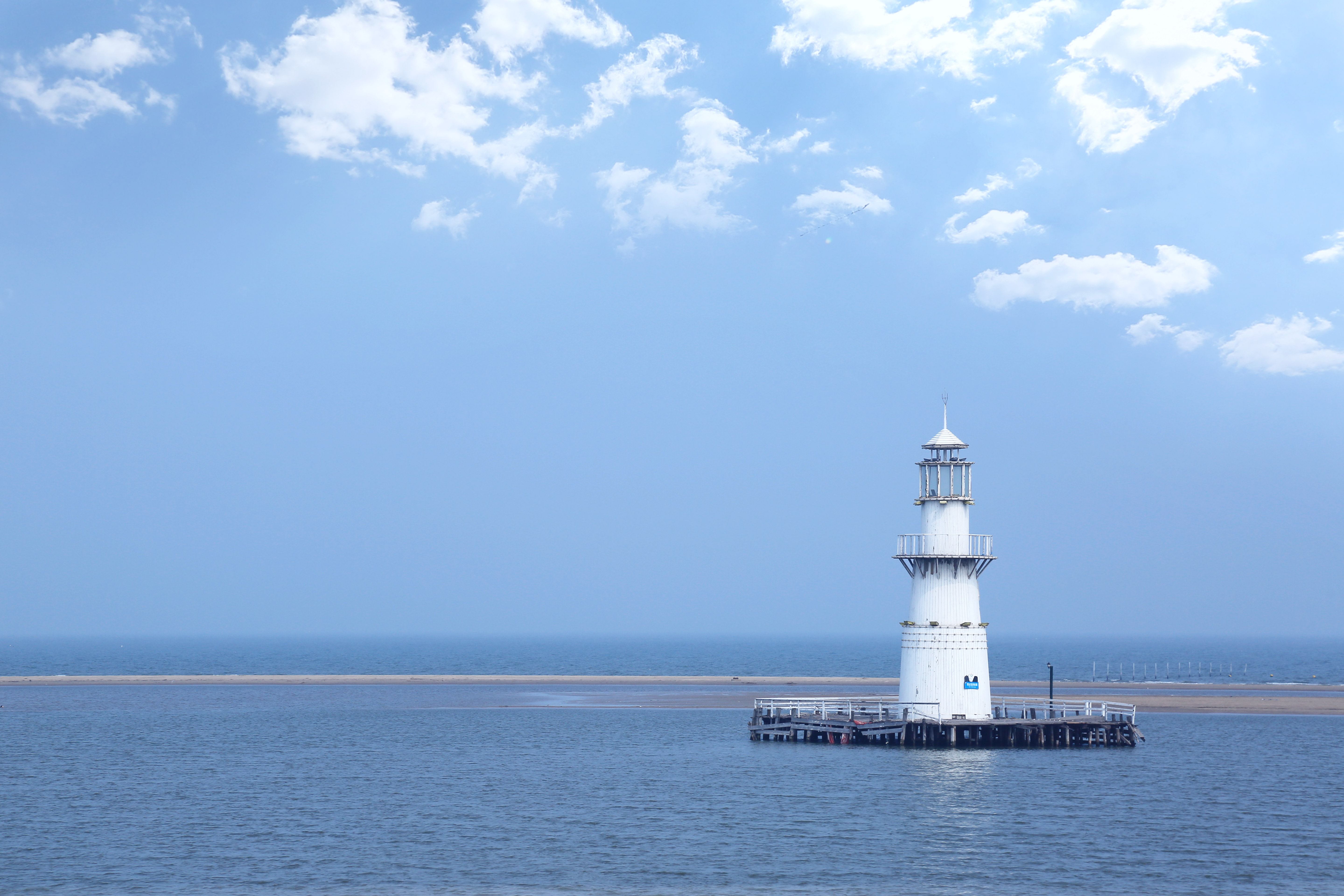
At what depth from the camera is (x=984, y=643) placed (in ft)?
169

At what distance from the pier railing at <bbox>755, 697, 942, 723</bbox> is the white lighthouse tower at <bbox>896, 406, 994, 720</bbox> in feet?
1.17

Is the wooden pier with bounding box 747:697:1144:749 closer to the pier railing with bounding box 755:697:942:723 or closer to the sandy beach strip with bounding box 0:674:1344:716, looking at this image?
the pier railing with bounding box 755:697:942:723

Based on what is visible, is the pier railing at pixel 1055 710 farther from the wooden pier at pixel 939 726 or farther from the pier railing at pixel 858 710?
the pier railing at pixel 858 710

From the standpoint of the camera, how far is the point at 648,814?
4103cm

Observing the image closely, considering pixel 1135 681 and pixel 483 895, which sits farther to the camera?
pixel 1135 681

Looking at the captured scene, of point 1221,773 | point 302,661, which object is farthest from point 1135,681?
point 302,661

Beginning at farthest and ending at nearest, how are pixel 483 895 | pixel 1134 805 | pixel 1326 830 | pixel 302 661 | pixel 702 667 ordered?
pixel 302 661 → pixel 702 667 → pixel 1134 805 → pixel 1326 830 → pixel 483 895

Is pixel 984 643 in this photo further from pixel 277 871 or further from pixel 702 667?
pixel 702 667

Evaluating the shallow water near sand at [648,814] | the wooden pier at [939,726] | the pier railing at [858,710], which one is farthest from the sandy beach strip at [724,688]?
the wooden pier at [939,726]

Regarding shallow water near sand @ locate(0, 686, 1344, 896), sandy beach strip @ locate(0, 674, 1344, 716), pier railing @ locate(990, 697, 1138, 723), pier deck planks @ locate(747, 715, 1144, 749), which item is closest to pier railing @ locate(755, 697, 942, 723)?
pier deck planks @ locate(747, 715, 1144, 749)

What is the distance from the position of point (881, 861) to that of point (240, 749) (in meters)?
36.7

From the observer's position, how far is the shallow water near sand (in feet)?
106

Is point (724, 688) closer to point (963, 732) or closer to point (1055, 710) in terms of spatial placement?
point (1055, 710)

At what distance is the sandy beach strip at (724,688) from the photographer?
8831 centimetres
